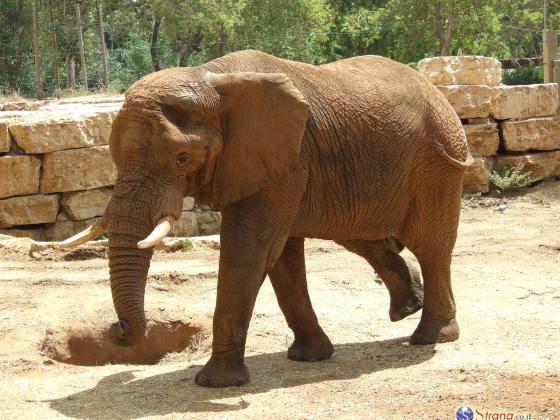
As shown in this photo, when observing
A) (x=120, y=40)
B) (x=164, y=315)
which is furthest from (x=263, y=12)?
(x=164, y=315)

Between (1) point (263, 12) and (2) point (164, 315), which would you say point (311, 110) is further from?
(1) point (263, 12)

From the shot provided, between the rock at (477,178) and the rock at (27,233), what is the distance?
6.34 m

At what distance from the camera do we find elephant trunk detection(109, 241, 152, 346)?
5.16 metres

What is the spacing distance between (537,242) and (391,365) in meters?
5.56

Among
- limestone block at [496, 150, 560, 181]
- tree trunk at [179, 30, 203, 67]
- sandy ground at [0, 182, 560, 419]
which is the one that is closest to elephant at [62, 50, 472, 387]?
sandy ground at [0, 182, 560, 419]

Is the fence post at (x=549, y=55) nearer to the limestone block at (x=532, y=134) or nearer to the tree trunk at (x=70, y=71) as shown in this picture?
the limestone block at (x=532, y=134)

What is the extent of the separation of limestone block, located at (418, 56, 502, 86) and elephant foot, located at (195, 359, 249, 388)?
9.44 m

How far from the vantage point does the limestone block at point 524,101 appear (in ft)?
48.3

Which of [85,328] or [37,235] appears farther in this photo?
[37,235]

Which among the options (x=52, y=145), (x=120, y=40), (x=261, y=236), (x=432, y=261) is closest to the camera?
(x=261, y=236)

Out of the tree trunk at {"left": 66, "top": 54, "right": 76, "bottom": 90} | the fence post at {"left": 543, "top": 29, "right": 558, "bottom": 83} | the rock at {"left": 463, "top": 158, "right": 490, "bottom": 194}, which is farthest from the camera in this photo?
the tree trunk at {"left": 66, "top": 54, "right": 76, "bottom": 90}

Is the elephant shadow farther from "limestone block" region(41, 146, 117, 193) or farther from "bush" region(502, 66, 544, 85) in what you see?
"bush" region(502, 66, 544, 85)

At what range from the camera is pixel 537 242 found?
37.4ft

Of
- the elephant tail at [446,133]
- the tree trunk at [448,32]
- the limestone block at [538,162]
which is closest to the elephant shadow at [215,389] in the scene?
the elephant tail at [446,133]
